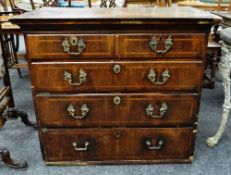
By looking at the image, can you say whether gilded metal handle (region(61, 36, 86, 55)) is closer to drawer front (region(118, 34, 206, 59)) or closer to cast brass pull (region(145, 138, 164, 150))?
drawer front (region(118, 34, 206, 59))

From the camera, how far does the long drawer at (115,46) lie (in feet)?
3.88

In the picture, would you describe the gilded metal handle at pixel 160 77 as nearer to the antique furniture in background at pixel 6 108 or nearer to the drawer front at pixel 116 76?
the drawer front at pixel 116 76

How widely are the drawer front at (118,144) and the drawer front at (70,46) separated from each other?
0.41m

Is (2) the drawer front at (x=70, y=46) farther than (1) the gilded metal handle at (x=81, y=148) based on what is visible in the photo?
No

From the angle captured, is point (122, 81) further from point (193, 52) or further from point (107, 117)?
point (193, 52)

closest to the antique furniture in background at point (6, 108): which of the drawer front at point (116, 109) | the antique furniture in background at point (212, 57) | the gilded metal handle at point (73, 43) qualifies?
the drawer front at point (116, 109)

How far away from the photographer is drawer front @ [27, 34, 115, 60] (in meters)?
1.18

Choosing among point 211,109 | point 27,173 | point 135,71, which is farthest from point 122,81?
point 211,109

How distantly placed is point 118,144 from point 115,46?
54 cm

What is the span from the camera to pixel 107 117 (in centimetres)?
136

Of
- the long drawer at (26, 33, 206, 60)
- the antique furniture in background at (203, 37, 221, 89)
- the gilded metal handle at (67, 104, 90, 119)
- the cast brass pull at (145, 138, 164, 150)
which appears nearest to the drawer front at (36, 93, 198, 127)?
the gilded metal handle at (67, 104, 90, 119)

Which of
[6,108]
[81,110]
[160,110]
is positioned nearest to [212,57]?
[160,110]

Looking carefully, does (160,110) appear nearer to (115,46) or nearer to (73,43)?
(115,46)

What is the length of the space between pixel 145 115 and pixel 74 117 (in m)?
0.36
